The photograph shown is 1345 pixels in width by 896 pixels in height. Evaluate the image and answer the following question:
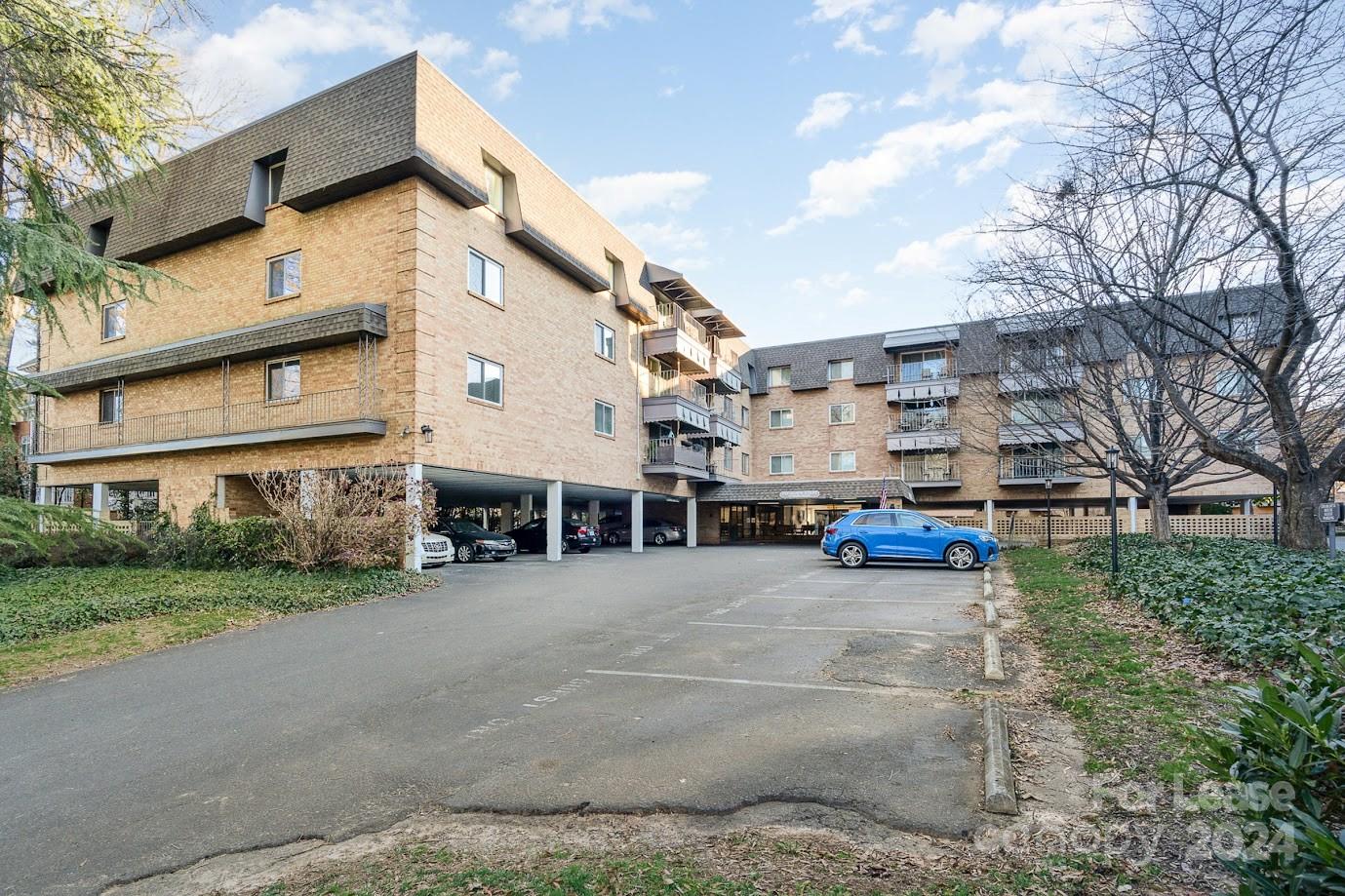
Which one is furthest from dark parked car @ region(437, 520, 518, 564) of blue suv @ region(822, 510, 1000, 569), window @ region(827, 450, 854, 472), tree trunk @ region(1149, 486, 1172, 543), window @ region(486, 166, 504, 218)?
window @ region(827, 450, 854, 472)

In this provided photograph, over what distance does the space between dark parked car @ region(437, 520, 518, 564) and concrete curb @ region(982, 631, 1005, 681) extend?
15.9 meters

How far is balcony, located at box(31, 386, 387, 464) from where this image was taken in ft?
54.0

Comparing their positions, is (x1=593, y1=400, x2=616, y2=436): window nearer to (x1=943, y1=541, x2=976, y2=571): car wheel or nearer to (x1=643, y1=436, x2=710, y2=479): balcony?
(x1=643, y1=436, x2=710, y2=479): balcony

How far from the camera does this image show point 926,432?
36438mm

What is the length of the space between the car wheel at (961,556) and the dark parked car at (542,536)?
1272cm

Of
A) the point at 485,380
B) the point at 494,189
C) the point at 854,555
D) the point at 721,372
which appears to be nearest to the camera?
the point at 485,380

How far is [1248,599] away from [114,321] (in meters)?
28.8

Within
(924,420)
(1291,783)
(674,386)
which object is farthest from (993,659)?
(924,420)

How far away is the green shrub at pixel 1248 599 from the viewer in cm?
547

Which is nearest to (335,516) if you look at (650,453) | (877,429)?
(650,453)

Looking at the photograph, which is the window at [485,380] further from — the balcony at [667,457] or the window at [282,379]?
the balcony at [667,457]

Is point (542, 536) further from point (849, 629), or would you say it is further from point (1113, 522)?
point (1113, 522)

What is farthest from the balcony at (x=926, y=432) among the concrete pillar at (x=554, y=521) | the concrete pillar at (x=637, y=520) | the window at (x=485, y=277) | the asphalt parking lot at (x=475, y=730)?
the asphalt parking lot at (x=475, y=730)

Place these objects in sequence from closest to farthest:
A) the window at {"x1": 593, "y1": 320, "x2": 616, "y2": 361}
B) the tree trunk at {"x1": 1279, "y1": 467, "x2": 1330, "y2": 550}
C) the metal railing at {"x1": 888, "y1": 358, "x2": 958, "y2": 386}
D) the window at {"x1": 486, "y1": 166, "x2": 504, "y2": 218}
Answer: the tree trunk at {"x1": 1279, "y1": 467, "x2": 1330, "y2": 550} < the window at {"x1": 486, "y1": 166, "x2": 504, "y2": 218} < the window at {"x1": 593, "y1": 320, "x2": 616, "y2": 361} < the metal railing at {"x1": 888, "y1": 358, "x2": 958, "y2": 386}
